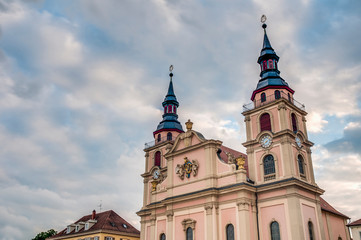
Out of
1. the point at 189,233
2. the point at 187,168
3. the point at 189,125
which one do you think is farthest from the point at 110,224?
the point at 189,125

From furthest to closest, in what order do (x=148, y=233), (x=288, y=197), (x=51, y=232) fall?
1. (x=51, y=232)
2. (x=148, y=233)
3. (x=288, y=197)

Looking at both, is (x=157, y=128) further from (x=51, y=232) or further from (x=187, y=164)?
(x=51, y=232)

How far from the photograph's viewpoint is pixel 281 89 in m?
38.1

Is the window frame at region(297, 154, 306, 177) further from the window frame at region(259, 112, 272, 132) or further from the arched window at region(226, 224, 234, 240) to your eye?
the arched window at region(226, 224, 234, 240)

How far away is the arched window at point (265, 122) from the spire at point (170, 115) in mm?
15360

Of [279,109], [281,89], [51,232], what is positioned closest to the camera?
[279,109]

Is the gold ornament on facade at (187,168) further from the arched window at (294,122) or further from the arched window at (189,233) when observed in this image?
the arched window at (294,122)

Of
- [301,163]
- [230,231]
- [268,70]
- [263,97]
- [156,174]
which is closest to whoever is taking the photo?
[230,231]

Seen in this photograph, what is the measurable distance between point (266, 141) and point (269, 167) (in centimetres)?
250

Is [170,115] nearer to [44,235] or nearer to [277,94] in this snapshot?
[277,94]

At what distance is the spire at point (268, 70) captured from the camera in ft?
126

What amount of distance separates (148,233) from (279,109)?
2073 centimetres

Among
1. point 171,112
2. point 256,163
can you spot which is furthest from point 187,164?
point 171,112

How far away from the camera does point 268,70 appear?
1590 inches
